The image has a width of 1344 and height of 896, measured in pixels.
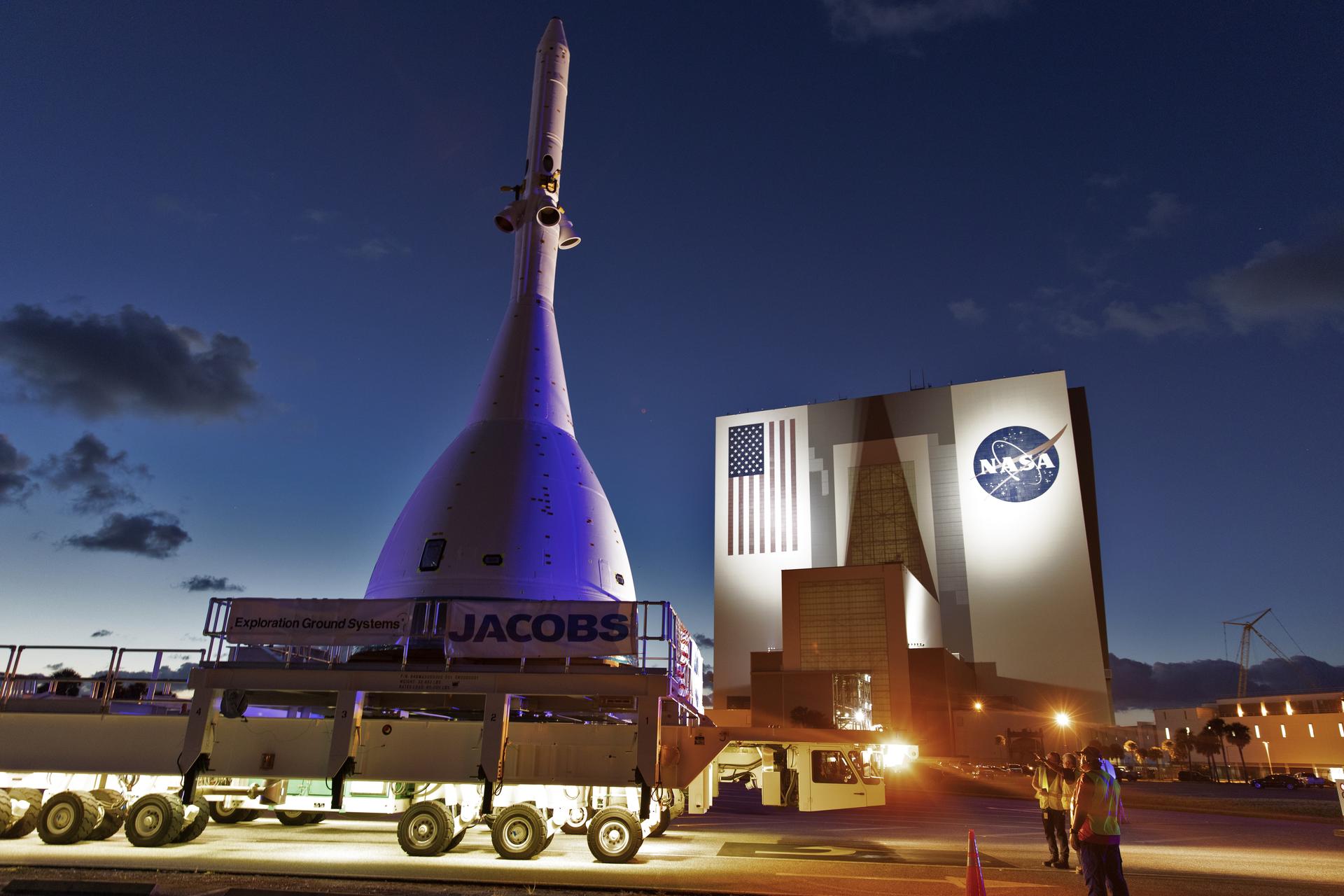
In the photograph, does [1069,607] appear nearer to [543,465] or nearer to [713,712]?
[713,712]

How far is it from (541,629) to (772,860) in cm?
529

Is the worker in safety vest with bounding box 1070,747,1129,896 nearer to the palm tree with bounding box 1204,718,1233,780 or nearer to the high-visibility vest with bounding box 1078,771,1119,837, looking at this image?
the high-visibility vest with bounding box 1078,771,1119,837

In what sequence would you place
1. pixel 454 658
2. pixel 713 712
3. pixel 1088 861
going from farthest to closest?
pixel 713 712
pixel 454 658
pixel 1088 861

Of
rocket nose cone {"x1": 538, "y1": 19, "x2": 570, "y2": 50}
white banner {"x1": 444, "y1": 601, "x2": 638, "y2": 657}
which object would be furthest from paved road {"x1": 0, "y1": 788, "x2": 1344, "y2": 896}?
rocket nose cone {"x1": 538, "y1": 19, "x2": 570, "y2": 50}

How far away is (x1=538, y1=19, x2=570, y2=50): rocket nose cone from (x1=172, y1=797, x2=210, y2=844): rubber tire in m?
23.3

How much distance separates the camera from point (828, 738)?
1461 centimetres

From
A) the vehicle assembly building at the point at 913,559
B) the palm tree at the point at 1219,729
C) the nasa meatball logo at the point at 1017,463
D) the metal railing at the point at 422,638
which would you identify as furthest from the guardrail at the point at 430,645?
the palm tree at the point at 1219,729

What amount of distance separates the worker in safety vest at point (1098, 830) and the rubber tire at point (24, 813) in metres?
15.5

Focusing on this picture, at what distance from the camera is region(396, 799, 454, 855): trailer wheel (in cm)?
1317

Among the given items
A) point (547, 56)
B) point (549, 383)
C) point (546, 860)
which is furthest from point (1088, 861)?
point (547, 56)

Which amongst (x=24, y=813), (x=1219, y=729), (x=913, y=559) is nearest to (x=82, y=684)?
(x=24, y=813)

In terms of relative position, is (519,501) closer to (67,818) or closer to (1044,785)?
(67,818)

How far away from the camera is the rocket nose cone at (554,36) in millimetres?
27234

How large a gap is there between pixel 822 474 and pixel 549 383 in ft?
186
